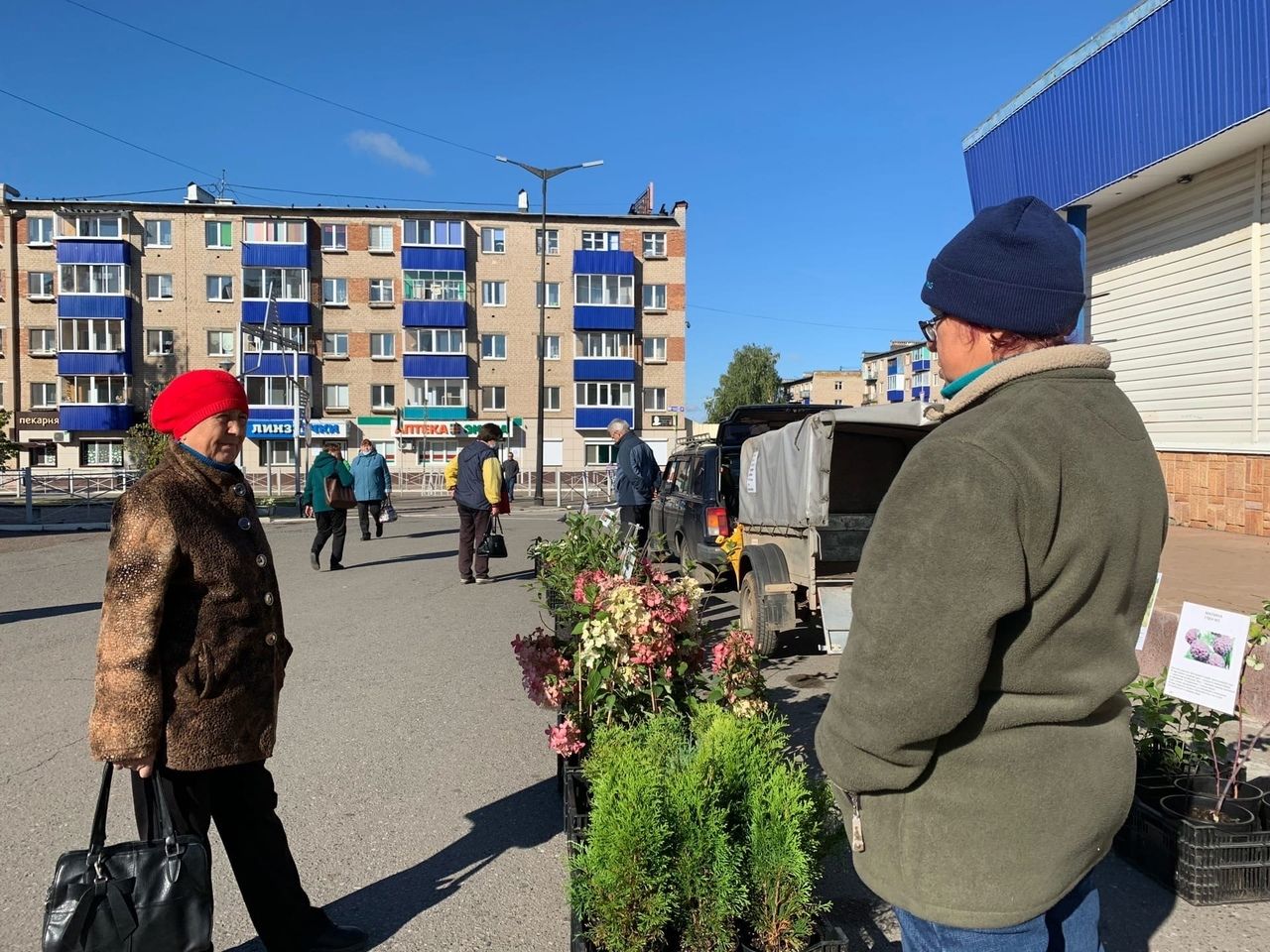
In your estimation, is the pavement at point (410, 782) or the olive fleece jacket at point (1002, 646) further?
the pavement at point (410, 782)

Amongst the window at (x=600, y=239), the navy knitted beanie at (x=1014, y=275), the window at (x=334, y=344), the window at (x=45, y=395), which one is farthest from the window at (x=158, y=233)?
the navy knitted beanie at (x=1014, y=275)

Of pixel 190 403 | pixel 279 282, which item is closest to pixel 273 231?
pixel 279 282

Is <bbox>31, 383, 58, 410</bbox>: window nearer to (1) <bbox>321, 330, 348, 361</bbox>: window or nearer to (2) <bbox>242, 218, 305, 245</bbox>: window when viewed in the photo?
(2) <bbox>242, 218, 305, 245</bbox>: window

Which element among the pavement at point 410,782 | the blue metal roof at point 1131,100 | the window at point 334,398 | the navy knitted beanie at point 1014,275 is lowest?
the pavement at point 410,782

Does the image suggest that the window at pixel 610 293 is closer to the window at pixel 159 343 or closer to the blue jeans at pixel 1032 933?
the window at pixel 159 343

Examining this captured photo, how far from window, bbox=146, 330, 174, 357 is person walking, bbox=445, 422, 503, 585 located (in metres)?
47.6

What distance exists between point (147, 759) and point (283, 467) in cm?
5305

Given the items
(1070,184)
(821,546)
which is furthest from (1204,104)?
(821,546)

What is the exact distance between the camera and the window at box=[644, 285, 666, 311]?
2195 inches

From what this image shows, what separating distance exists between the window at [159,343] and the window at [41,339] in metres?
5.29

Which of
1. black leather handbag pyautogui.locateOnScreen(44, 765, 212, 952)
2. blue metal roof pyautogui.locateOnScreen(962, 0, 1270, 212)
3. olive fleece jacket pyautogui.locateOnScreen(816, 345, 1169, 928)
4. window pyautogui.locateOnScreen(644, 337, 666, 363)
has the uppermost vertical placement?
window pyautogui.locateOnScreen(644, 337, 666, 363)

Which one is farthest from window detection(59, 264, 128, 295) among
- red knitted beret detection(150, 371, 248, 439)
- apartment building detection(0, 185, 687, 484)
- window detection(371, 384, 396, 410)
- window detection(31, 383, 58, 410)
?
red knitted beret detection(150, 371, 248, 439)

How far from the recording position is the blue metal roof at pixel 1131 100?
11.8 meters

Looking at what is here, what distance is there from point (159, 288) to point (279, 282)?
23.3 feet
